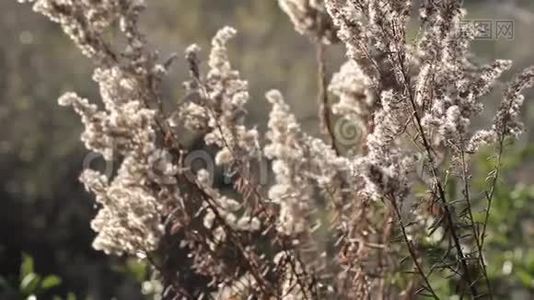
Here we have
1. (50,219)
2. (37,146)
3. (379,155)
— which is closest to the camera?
(379,155)

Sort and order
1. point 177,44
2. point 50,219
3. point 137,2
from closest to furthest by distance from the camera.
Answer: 1. point 137,2
2. point 50,219
3. point 177,44

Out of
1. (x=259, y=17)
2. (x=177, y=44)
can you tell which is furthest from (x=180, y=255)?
(x=259, y=17)

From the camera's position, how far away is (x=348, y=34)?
1340 mm

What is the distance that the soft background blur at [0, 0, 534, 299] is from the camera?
2.80 meters

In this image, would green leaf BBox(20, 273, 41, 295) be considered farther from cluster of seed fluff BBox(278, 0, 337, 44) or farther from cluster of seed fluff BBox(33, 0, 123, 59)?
cluster of seed fluff BBox(278, 0, 337, 44)

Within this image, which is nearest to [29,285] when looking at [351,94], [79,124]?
[351,94]

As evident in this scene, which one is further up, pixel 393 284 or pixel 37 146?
pixel 37 146

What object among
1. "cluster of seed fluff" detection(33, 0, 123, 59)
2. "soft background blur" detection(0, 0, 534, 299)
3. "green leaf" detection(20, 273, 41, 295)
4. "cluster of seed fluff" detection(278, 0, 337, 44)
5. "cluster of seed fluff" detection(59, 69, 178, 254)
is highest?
"soft background blur" detection(0, 0, 534, 299)

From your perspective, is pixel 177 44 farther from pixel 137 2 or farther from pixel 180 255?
pixel 137 2

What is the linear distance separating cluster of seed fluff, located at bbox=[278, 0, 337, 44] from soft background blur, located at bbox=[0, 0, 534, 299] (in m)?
0.82

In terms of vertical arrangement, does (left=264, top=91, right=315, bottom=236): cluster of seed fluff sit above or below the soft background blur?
below

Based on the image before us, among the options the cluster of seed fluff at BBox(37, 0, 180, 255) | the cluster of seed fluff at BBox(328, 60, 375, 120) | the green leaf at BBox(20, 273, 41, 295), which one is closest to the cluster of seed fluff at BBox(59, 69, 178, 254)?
the cluster of seed fluff at BBox(37, 0, 180, 255)

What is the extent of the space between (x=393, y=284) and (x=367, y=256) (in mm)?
158

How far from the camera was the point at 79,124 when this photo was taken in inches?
183
